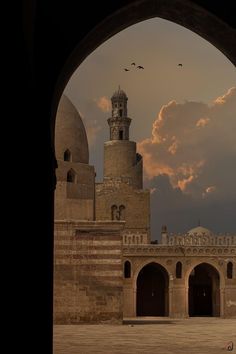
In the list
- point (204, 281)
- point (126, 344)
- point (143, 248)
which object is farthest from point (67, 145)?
point (126, 344)

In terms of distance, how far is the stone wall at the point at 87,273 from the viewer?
23812 mm

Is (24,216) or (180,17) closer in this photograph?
(24,216)

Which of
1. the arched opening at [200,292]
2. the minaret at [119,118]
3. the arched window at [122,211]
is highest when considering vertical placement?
the minaret at [119,118]

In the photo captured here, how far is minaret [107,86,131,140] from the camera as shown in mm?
56219

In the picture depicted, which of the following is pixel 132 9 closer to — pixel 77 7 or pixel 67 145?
pixel 77 7

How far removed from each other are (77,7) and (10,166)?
9.33ft

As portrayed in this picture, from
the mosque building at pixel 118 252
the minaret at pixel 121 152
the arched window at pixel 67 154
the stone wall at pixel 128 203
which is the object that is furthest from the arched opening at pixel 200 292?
the arched window at pixel 67 154

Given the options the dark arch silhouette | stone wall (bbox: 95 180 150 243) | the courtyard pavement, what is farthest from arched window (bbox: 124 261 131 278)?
the dark arch silhouette

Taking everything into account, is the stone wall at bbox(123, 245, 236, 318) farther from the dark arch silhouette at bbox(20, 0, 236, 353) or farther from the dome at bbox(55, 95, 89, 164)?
the dark arch silhouette at bbox(20, 0, 236, 353)

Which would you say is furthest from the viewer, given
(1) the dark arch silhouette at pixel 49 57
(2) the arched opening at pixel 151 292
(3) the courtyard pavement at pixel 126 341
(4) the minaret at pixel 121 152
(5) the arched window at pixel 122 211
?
(4) the minaret at pixel 121 152

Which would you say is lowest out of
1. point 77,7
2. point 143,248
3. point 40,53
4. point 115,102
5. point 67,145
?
point 143,248

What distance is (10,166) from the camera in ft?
27.4

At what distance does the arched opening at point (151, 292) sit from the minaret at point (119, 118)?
16348 mm

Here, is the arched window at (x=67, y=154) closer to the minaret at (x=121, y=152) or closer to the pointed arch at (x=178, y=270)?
the pointed arch at (x=178, y=270)
